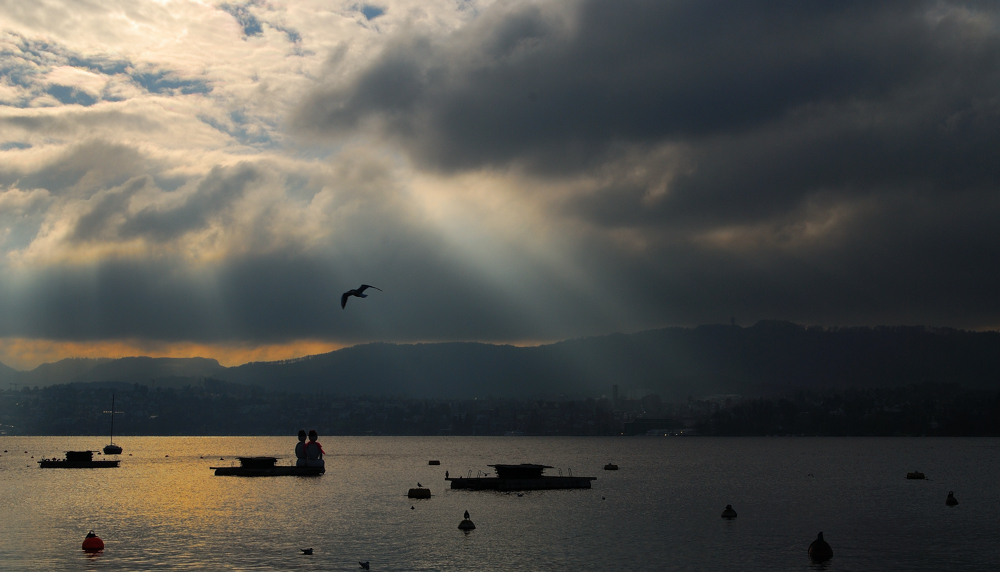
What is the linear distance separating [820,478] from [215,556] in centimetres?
9100

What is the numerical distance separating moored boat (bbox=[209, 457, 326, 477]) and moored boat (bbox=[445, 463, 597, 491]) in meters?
23.7

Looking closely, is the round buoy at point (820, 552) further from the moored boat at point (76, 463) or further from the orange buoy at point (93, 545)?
the moored boat at point (76, 463)

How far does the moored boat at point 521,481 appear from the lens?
8144 cm

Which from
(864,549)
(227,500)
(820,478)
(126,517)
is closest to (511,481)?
(227,500)

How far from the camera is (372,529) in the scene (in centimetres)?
5578

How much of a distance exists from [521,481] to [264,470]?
118ft

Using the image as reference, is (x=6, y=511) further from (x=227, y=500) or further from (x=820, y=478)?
(x=820, y=478)

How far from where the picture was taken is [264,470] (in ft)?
338

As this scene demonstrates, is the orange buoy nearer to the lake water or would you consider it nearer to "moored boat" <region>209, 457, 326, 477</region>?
the lake water

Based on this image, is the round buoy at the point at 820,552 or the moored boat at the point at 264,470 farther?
the moored boat at the point at 264,470

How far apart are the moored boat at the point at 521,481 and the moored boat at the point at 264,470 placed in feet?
77.8

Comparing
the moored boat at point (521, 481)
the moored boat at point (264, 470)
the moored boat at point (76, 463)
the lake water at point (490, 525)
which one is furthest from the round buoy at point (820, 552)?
the moored boat at point (76, 463)

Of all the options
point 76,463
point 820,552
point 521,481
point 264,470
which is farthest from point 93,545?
point 76,463

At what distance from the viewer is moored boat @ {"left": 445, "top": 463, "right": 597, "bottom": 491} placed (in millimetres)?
81438
